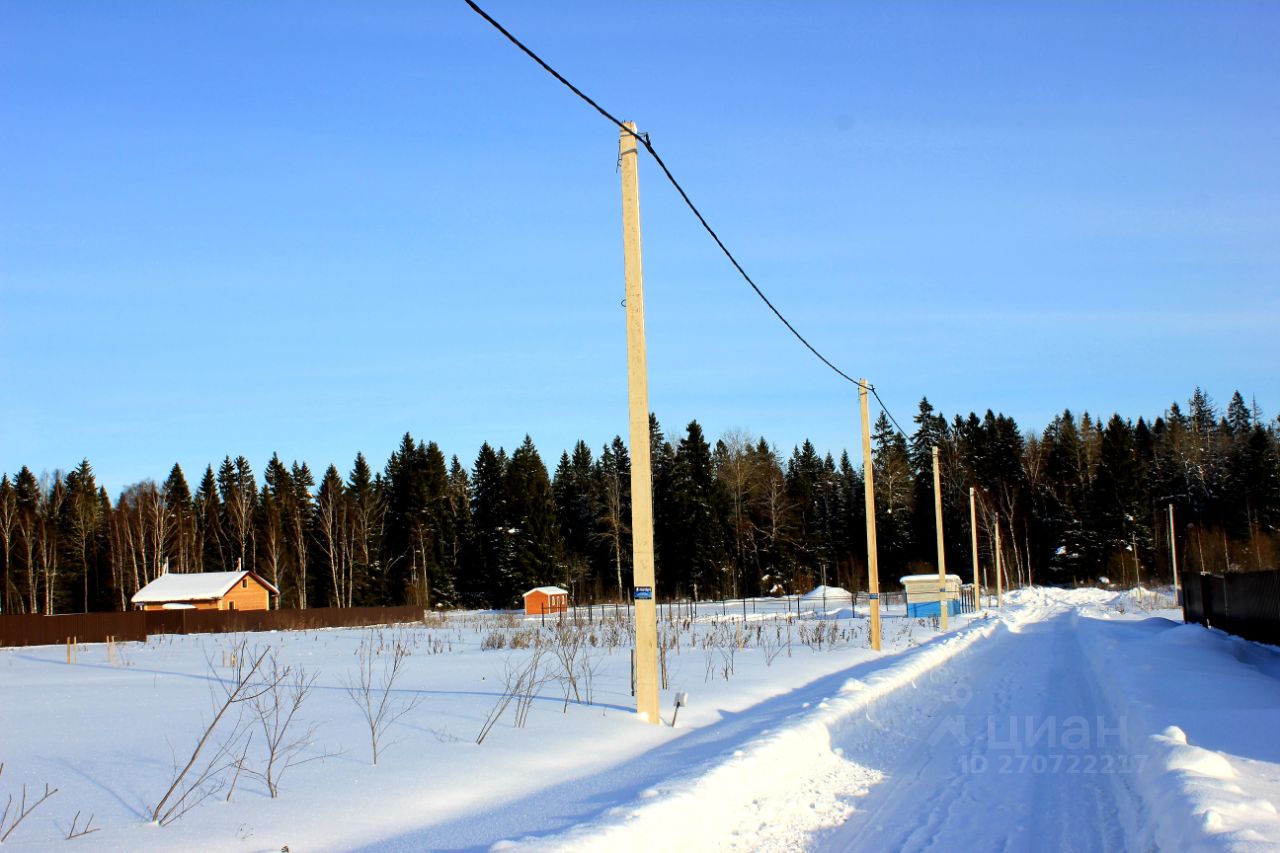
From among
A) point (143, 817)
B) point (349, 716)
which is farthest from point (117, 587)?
point (143, 817)

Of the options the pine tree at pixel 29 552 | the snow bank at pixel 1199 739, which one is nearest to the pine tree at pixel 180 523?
the pine tree at pixel 29 552

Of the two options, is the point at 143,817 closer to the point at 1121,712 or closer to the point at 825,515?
the point at 1121,712

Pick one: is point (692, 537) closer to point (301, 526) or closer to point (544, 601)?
point (544, 601)

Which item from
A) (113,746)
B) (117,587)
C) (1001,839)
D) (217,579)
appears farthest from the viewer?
(117,587)

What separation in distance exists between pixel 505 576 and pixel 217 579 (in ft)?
76.6

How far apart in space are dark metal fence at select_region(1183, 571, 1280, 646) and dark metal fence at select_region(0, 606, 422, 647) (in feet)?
134

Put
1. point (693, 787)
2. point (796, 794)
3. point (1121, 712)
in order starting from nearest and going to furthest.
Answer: point (693, 787) → point (796, 794) → point (1121, 712)

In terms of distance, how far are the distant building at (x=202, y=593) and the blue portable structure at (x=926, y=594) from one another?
41.1 metres

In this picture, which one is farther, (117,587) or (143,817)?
(117,587)

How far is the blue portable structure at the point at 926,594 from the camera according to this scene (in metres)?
44.0

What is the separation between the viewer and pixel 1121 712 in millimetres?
11797

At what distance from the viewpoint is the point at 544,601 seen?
62219 mm

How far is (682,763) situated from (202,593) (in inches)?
2329

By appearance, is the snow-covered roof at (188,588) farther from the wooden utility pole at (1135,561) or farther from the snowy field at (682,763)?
the wooden utility pole at (1135,561)
